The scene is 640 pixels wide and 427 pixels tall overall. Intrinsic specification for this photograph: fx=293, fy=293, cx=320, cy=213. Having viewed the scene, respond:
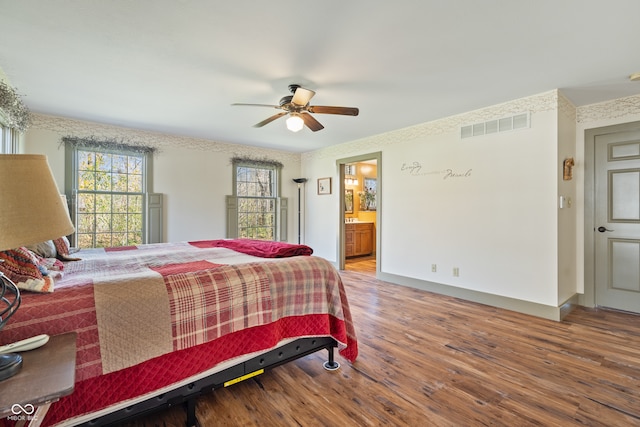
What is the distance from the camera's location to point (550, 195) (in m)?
3.20

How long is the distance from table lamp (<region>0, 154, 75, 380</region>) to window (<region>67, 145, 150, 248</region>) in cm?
419

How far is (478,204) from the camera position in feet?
12.3

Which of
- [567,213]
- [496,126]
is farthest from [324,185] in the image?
[567,213]

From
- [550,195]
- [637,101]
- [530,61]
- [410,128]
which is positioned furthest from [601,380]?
[410,128]

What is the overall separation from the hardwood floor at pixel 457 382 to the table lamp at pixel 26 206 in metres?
1.36

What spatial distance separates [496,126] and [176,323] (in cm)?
392

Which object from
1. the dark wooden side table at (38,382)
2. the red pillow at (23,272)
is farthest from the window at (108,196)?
the dark wooden side table at (38,382)

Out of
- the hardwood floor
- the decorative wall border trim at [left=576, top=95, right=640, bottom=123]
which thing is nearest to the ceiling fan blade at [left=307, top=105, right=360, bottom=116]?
the hardwood floor

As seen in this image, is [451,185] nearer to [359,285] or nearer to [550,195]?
[550,195]

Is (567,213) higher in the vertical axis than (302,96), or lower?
lower

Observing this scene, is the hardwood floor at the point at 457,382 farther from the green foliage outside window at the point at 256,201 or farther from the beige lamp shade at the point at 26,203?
the green foliage outside window at the point at 256,201

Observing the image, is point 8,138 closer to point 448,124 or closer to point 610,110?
point 448,124

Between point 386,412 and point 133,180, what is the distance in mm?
4799

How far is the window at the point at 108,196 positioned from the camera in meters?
4.27
